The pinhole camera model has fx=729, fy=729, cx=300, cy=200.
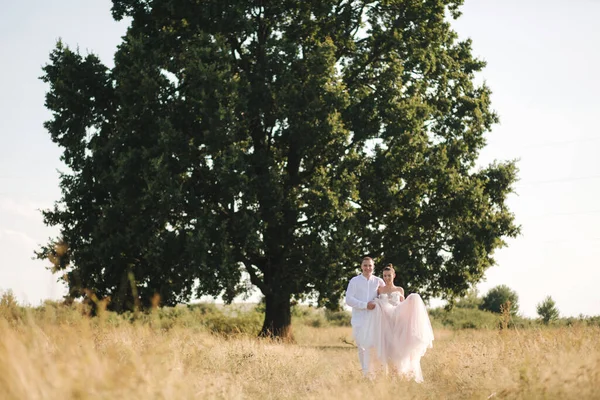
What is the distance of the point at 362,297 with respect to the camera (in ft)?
41.9

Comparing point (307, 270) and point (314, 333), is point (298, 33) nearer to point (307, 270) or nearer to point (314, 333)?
point (307, 270)

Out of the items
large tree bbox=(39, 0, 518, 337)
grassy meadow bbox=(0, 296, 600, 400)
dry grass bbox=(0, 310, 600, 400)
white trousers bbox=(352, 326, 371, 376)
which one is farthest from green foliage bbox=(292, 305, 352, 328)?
white trousers bbox=(352, 326, 371, 376)

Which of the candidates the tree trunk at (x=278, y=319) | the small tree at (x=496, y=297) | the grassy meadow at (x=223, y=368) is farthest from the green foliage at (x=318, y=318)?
the grassy meadow at (x=223, y=368)

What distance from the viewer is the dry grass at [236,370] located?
589cm

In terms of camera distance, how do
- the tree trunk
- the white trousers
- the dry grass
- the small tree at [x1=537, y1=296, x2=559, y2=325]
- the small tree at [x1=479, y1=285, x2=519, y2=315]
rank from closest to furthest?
1. the dry grass
2. the white trousers
3. the tree trunk
4. the small tree at [x1=537, y1=296, x2=559, y2=325]
5. the small tree at [x1=479, y1=285, x2=519, y2=315]

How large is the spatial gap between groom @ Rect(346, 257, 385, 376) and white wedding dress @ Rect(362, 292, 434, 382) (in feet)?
0.40

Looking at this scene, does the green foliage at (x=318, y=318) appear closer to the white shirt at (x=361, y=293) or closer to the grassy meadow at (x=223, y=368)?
the grassy meadow at (x=223, y=368)

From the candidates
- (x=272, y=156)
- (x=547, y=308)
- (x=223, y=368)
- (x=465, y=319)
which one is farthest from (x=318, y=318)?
(x=223, y=368)

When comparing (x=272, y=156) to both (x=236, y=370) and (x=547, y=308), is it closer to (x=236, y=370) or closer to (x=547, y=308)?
(x=236, y=370)

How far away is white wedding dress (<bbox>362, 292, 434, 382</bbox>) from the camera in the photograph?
1238cm

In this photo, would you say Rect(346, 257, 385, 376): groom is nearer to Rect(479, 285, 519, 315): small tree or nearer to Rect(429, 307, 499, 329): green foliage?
Rect(429, 307, 499, 329): green foliage

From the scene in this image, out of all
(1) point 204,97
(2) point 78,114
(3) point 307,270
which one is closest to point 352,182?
(3) point 307,270

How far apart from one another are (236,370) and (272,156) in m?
11.3

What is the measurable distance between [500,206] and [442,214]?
97.5 inches
